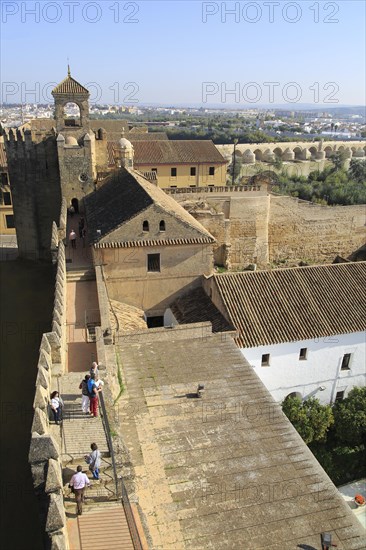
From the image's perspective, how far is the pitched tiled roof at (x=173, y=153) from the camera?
144ft

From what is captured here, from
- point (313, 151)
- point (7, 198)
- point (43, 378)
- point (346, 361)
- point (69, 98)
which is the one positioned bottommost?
point (346, 361)

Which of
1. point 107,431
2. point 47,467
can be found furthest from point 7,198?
point 47,467

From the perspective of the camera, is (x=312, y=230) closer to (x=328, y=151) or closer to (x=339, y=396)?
(x=339, y=396)

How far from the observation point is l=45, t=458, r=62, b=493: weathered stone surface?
779 centimetres

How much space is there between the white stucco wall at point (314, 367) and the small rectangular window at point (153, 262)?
6.26m

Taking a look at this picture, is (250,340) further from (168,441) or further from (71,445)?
(71,445)

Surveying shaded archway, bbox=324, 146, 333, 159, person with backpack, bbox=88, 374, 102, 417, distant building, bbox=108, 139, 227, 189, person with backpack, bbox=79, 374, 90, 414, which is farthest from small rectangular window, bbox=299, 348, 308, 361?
shaded archway, bbox=324, 146, 333, 159

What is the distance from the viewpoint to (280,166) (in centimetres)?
7600

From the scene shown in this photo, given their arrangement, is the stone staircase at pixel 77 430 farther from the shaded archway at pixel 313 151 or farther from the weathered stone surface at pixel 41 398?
the shaded archway at pixel 313 151

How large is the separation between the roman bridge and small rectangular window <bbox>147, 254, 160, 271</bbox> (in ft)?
172

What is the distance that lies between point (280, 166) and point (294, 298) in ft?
198

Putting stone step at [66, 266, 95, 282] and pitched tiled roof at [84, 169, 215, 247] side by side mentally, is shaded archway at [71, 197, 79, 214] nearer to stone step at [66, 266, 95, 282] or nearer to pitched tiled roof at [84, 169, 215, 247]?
pitched tiled roof at [84, 169, 215, 247]

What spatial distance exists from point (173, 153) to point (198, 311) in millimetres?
28198

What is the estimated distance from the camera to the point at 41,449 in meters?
8.34
